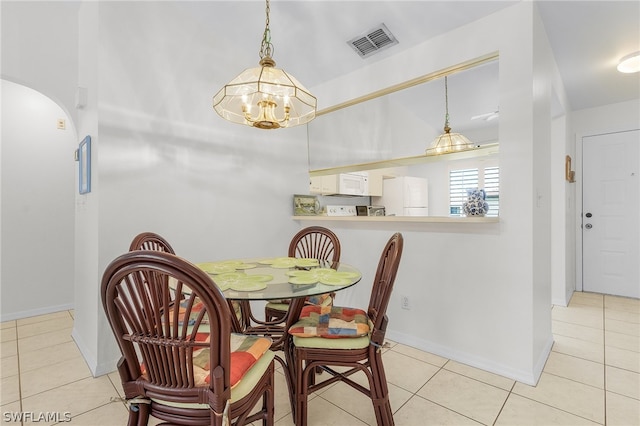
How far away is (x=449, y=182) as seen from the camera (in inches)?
102

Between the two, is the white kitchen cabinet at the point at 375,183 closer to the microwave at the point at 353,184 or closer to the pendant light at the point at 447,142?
the microwave at the point at 353,184

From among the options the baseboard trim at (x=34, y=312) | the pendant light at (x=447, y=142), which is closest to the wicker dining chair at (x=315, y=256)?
the pendant light at (x=447, y=142)

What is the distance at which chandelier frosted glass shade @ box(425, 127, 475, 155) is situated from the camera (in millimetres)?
2332

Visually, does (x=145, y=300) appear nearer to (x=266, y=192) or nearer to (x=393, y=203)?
(x=266, y=192)

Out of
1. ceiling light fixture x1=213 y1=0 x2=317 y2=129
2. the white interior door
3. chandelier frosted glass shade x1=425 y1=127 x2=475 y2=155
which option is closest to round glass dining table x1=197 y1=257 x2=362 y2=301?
ceiling light fixture x1=213 y1=0 x2=317 y2=129

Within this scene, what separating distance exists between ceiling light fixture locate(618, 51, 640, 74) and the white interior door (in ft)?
5.41

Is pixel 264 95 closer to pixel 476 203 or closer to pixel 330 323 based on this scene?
pixel 330 323

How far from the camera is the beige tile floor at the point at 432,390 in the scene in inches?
66.4

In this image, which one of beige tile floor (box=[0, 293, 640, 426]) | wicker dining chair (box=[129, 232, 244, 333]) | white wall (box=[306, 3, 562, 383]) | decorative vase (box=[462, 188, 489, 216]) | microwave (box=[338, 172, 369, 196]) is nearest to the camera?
beige tile floor (box=[0, 293, 640, 426])

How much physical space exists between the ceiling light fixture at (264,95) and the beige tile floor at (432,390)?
1.72 metres

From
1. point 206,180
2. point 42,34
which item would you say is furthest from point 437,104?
A: point 42,34

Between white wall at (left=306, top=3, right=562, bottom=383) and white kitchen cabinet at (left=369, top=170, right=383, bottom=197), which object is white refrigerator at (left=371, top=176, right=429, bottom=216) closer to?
white kitchen cabinet at (left=369, top=170, right=383, bottom=197)

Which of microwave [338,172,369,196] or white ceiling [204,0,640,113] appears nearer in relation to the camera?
white ceiling [204,0,640,113]

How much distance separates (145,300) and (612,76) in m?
4.71
